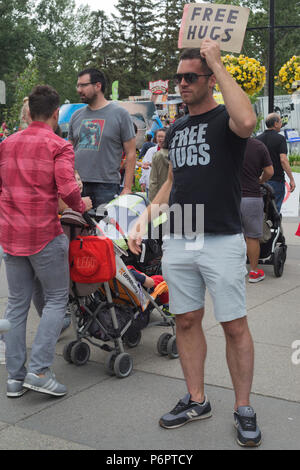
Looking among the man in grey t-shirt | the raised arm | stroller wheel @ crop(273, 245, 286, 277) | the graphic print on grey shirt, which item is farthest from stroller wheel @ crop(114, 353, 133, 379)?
stroller wheel @ crop(273, 245, 286, 277)

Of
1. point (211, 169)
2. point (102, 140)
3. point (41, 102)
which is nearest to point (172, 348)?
point (102, 140)

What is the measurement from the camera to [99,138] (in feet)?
16.9

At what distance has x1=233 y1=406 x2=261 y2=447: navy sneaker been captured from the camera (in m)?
3.21

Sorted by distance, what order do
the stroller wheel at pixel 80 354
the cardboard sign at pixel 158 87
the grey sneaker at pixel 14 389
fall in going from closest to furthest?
1. the grey sneaker at pixel 14 389
2. the stroller wheel at pixel 80 354
3. the cardboard sign at pixel 158 87

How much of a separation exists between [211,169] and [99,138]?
208 centimetres

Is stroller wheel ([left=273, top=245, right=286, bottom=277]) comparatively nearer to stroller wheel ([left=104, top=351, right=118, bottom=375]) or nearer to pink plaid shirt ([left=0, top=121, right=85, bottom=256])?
stroller wheel ([left=104, top=351, right=118, bottom=375])

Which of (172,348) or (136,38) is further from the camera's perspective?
(136,38)

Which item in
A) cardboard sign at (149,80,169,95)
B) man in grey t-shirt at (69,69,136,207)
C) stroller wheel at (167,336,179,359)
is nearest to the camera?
stroller wheel at (167,336,179,359)

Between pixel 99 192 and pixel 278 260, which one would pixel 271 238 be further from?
pixel 99 192

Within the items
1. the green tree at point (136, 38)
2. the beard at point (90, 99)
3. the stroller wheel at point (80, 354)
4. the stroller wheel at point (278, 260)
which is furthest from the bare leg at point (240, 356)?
the green tree at point (136, 38)

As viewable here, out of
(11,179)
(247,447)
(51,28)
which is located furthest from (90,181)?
(51,28)

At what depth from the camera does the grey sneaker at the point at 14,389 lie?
157 inches

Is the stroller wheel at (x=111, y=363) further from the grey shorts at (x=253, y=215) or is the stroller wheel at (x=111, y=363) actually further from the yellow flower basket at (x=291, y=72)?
the yellow flower basket at (x=291, y=72)

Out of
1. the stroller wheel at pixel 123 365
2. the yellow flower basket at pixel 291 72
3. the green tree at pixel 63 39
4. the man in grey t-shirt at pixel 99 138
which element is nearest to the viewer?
the stroller wheel at pixel 123 365
